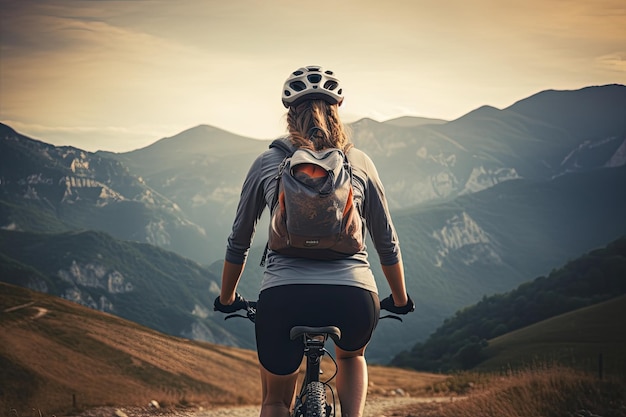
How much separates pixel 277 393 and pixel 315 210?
95 centimetres

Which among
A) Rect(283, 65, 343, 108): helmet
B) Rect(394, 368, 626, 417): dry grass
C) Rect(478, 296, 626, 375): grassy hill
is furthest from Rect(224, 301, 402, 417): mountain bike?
Rect(478, 296, 626, 375): grassy hill

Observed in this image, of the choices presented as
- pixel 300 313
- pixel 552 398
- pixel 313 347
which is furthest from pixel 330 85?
pixel 552 398

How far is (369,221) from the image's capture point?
3.58m

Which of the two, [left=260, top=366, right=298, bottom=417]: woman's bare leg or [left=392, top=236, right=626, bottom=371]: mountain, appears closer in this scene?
[left=260, top=366, right=298, bottom=417]: woman's bare leg

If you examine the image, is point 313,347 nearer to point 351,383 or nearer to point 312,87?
point 351,383

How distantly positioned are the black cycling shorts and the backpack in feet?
0.59

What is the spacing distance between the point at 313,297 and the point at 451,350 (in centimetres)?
13789

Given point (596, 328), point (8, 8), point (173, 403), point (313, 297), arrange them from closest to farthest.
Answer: point (313, 297) → point (173, 403) → point (8, 8) → point (596, 328)

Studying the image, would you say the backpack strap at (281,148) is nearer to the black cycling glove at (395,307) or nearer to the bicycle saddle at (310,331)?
the bicycle saddle at (310,331)

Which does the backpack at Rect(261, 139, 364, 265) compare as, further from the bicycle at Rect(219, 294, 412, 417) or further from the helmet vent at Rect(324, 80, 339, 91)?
the helmet vent at Rect(324, 80, 339, 91)

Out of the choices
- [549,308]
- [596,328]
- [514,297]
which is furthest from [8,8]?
[514,297]

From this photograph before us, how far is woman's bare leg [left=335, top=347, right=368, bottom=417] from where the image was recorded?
3541mm

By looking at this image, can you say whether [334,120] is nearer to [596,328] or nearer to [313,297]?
[313,297]

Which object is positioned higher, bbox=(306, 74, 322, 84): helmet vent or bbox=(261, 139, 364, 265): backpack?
bbox=(306, 74, 322, 84): helmet vent
